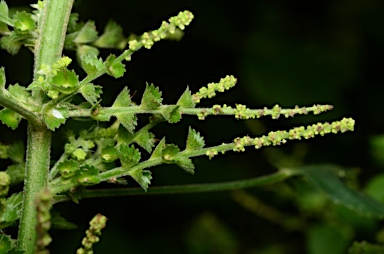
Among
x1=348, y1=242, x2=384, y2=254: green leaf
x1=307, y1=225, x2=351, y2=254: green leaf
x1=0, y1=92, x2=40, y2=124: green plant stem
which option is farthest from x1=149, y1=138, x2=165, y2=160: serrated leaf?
x1=307, y1=225, x2=351, y2=254: green leaf

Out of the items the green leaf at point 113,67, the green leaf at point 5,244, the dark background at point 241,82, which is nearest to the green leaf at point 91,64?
the green leaf at point 113,67

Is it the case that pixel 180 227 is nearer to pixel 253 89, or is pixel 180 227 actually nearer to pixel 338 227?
pixel 253 89

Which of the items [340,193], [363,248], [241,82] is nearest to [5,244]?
[363,248]

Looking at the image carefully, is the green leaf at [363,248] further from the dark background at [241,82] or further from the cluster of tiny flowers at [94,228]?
the dark background at [241,82]

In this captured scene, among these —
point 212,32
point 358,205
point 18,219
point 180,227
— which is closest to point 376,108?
point 212,32

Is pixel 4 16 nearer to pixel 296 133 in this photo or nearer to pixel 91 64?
pixel 91 64

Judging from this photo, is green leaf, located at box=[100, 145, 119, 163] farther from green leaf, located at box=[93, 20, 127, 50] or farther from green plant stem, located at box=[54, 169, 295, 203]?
green leaf, located at box=[93, 20, 127, 50]

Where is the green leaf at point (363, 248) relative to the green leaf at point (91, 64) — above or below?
below
